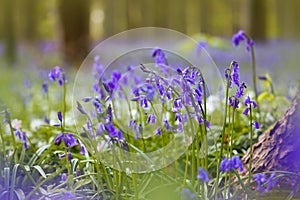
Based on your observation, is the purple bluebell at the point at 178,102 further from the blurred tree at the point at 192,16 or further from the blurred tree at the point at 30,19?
the blurred tree at the point at 192,16

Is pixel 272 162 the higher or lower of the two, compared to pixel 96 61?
lower

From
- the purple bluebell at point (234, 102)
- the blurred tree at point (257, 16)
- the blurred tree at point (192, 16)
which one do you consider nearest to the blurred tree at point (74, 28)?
the blurred tree at point (257, 16)

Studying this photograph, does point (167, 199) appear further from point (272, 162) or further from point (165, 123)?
point (272, 162)

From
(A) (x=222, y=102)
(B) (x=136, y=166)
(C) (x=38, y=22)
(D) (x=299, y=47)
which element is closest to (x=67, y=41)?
(D) (x=299, y=47)

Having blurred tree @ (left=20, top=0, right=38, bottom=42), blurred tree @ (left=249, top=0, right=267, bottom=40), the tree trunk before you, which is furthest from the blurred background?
the tree trunk

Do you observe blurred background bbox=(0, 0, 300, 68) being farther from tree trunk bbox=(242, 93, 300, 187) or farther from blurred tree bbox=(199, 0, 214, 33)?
tree trunk bbox=(242, 93, 300, 187)

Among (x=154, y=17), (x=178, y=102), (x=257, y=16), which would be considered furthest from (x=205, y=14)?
(x=178, y=102)
